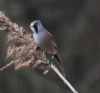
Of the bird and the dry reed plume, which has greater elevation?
the dry reed plume

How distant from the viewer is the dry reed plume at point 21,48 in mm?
3523

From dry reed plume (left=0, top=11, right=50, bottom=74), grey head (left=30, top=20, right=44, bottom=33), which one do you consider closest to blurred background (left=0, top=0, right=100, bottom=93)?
grey head (left=30, top=20, right=44, bottom=33)

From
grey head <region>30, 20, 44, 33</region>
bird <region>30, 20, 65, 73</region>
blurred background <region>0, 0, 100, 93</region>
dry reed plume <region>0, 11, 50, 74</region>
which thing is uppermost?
dry reed plume <region>0, 11, 50, 74</region>

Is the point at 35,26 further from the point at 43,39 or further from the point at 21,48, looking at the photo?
the point at 21,48

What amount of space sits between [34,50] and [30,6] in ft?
21.9

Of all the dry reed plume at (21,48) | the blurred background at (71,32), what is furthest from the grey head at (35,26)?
the blurred background at (71,32)

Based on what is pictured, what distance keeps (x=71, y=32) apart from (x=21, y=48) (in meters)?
6.80

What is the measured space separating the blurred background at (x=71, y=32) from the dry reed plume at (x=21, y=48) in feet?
18.8

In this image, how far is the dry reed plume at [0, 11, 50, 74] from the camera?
3.52 meters

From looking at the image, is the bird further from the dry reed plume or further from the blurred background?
the blurred background

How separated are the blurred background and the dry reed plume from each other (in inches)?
226

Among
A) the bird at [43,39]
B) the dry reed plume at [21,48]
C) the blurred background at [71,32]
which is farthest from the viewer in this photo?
the blurred background at [71,32]

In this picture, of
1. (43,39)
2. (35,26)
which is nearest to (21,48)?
(35,26)

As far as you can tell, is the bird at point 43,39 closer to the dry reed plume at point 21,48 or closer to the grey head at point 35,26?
the grey head at point 35,26
